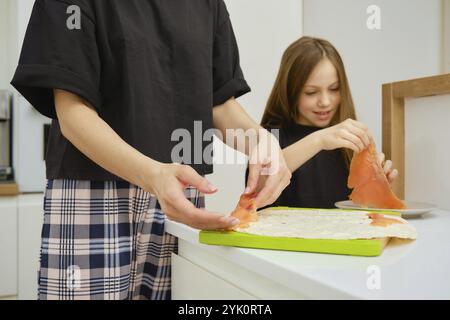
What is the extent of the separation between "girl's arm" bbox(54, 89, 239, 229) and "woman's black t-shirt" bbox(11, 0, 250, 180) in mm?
36

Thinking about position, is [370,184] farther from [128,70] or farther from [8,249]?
[8,249]

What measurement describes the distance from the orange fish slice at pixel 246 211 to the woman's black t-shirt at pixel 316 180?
0.84m

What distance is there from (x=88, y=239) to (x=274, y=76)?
1.74 metres

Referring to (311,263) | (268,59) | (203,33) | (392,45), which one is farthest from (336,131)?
(392,45)

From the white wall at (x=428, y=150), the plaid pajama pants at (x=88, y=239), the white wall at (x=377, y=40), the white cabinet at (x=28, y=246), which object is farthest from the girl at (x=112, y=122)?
the white wall at (x=377, y=40)

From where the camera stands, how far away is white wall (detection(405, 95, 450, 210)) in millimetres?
1096

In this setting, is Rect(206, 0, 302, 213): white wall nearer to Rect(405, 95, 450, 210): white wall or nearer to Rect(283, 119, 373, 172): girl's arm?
Rect(283, 119, 373, 172): girl's arm

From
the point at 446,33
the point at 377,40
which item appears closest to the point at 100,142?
the point at 377,40

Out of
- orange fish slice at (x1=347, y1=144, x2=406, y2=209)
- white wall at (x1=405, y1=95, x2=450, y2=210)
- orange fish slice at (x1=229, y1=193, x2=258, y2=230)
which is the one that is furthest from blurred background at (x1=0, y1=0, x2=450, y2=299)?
orange fish slice at (x1=229, y1=193, x2=258, y2=230)

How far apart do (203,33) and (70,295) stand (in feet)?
Answer: 1.74

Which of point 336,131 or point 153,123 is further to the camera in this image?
point 336,131

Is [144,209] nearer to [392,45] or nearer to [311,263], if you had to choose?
[311,263]

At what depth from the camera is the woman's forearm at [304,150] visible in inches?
45.6

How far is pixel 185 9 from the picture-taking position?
0.87 m
